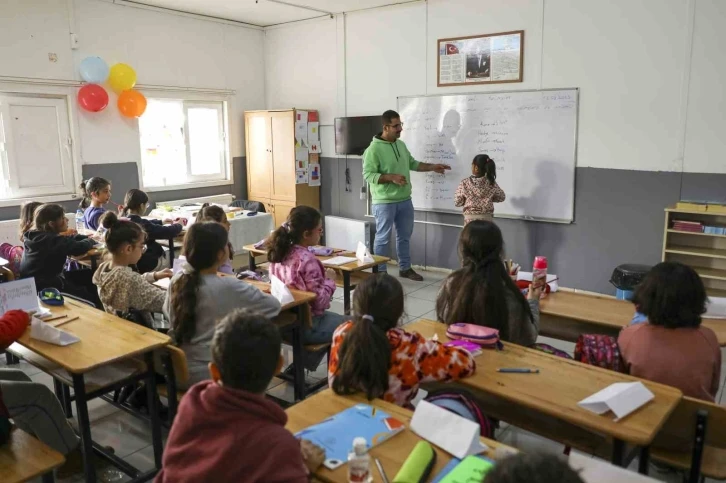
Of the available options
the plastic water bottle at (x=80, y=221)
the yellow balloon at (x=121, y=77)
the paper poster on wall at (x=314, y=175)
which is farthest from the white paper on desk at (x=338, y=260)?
the yellow balloon at (x=121, y=77)

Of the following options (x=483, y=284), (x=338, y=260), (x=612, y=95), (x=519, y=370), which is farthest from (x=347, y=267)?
(x=612, y=95)

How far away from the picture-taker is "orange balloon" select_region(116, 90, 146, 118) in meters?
6.12

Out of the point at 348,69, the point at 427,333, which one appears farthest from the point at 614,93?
the point at 427,333

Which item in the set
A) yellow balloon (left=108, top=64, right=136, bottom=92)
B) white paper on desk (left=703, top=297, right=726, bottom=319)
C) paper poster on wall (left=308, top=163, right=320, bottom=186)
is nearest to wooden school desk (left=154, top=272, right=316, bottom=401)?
white paper on desk (left=703, top=297, right=726, bottom=319)

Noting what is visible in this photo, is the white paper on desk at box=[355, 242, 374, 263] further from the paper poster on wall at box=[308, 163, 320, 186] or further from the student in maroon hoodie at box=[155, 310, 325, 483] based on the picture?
the paper poster on wall at box=[308, 163, 320, 186]

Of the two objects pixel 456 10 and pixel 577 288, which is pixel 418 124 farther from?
pixel 577 288

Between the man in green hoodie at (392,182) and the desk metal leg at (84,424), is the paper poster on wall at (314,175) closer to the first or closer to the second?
the man in green hoodie at (392,182)

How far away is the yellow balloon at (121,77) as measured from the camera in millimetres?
5984

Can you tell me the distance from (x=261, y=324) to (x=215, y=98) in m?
6.34

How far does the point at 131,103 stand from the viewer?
20.1 feet

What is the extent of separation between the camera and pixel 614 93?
4.88 metres

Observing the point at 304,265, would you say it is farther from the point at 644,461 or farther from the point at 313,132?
the point at 313,132

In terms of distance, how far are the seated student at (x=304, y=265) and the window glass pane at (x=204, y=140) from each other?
14.7 ft

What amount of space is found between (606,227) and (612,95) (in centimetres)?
115
